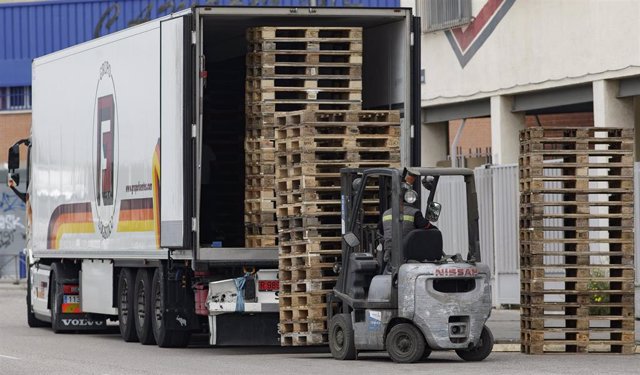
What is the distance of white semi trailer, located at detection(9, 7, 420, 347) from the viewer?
17.8 m

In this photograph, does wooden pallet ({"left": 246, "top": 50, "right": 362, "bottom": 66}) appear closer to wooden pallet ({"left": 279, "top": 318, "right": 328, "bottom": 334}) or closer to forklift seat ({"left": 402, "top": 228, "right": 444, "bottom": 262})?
forklift seat ({"left": 402, "top": 228, "right": 444, "bottom": 262})

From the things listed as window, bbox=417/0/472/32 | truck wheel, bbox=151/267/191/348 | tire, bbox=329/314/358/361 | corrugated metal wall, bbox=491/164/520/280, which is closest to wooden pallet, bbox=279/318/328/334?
tire, bbox=329/314/358/361

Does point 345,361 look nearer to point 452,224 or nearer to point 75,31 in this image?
point 452,224

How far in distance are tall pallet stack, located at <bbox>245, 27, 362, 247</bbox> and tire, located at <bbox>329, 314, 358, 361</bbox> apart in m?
1.75

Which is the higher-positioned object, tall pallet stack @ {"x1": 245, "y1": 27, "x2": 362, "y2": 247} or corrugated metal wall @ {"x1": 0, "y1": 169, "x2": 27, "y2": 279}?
tall pallet stack @ {"x1": 245, "y1": 27, "x2": 362, "y2": 247}

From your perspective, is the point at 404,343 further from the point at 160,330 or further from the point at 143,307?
the point at 143,307

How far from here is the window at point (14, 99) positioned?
55.9 m

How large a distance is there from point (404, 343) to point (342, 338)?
3.11 ft

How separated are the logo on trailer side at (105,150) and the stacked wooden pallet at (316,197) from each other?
3668 millimetres

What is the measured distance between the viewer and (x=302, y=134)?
56.3 feet

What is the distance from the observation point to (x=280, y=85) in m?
18.3

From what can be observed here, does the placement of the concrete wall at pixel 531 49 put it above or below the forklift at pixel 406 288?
above

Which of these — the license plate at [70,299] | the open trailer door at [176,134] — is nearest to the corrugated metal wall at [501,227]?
the license plate at [70,299]

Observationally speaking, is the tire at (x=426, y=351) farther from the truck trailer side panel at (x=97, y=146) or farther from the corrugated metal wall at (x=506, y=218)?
the corrugated metal wall at (x=506, y=218)
